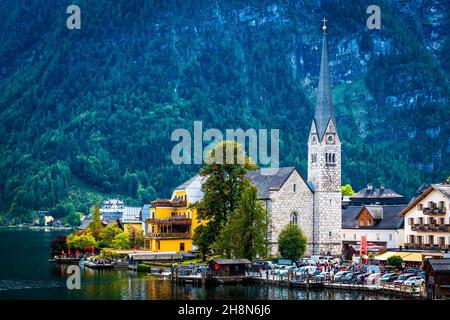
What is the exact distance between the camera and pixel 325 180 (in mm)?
123250

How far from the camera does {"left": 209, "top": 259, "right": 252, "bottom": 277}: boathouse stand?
95375 mm

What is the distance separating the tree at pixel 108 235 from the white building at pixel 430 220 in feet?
168

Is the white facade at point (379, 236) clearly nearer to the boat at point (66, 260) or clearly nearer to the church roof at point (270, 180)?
the church roof at point (270, 180)

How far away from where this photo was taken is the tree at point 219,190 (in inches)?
4387

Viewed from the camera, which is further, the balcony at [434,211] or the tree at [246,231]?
the balcony at [434,211]

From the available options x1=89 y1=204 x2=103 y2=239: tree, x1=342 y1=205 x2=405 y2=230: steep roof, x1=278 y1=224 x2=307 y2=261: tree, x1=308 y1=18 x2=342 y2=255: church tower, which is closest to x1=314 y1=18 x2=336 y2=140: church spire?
x1=308 y1=18 x2=342 y2=255: church tower

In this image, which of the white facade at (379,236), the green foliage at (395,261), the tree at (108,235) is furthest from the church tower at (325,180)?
the tree at (108,235)

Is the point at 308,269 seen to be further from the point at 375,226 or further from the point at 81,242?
the point at 81,242

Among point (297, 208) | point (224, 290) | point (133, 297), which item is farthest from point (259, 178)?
point (133, 297)

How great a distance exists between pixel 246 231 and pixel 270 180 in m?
19.8

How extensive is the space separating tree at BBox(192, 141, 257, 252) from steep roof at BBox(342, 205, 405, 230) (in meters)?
19.3

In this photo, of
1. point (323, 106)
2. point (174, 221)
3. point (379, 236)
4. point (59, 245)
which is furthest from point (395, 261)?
point (59, 245)

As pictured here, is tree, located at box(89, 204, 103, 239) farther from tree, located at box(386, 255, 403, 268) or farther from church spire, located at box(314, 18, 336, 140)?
tree, located at box(386, 255, 403, 268)
